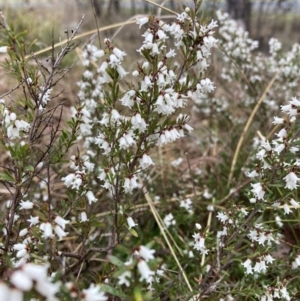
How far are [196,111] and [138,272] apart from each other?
13.9 ft

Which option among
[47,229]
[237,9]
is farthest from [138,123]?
[237,9]

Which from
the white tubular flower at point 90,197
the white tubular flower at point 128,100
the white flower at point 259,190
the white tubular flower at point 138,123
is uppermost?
the white tubular flower at point 128,100

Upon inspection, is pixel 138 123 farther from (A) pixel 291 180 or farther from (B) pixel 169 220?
(B) pixel 169 220

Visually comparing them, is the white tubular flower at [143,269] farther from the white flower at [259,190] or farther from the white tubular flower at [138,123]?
the white flower at [259,190]

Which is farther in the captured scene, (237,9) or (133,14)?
(133,14)

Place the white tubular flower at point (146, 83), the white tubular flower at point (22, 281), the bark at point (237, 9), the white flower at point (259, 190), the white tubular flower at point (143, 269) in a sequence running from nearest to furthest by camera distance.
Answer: the white tubular flower at point (22, 281)
the white tubular flower at point (143, 269)
the white tubular flower at point (146, 83)
the white flower at point (259, 190)
the bark at point (237, 9)

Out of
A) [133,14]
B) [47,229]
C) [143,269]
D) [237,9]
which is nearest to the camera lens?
[143,269]

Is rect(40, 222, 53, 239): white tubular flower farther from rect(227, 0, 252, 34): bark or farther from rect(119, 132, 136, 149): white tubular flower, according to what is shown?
rect(227, 0, 252, 34): bark

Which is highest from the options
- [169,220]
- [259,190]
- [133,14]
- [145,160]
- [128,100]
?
[128,100]

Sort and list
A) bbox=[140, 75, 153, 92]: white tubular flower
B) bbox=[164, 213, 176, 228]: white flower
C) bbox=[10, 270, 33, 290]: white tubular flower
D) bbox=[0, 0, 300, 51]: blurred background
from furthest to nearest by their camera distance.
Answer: bbox=[0, 0, 300, 51]: blurred background < bbox=[164, 213, 176, 228]: white flower < bbox=[140, 75, 153, 92]: white tubular flower < bbox=[10, 270, 33, 290]: white tubular flower

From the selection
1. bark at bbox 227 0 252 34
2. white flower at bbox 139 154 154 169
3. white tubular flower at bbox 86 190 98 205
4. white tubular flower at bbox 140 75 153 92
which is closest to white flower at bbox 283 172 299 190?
white flower at bbox 139 154 154 169

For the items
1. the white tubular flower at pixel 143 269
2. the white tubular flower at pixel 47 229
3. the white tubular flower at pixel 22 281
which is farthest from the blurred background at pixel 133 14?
the white tubular flower at pixel 22 281

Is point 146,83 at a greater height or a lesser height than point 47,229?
greater

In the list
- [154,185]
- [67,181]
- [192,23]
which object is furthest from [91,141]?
[192,23]
